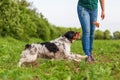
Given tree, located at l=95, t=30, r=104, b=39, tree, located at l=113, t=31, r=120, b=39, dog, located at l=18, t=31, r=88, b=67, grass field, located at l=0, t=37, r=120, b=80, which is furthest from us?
tree, located at l=95, t=30, r=104, b=39

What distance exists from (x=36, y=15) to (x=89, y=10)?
36965mm

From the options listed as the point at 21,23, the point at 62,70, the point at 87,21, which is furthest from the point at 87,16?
the point at 21,23

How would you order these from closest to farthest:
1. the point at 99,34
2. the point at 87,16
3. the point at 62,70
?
the point at 62,70
the point at 87,16
the point at 99,34

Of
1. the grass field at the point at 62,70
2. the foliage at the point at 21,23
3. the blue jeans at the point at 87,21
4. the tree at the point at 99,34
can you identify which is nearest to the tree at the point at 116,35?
the tree at the point at 99,34

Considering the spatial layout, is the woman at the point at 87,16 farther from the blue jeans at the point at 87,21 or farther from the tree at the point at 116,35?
the tree at the point at 116,35

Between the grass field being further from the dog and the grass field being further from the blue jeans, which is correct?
the blue jeans

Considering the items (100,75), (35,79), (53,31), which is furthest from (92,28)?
(53,31)

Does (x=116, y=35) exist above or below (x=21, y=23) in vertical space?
below

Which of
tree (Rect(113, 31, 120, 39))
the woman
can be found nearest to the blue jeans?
the woman

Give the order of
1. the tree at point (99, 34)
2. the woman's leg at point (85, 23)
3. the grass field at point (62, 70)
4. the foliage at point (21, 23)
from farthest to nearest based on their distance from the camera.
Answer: the tree at point (99, 34), the foliage at point (21, 23), the woman's leg at point (85, 23), the grass field at point (62, 70)

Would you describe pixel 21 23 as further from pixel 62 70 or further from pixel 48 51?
pixel 62 70

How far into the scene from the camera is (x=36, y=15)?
5038 centimetres

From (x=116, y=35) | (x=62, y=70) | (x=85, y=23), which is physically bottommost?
(x=116, y=35)

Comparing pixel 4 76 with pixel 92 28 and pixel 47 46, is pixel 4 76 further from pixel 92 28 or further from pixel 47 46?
pixel 92 28
